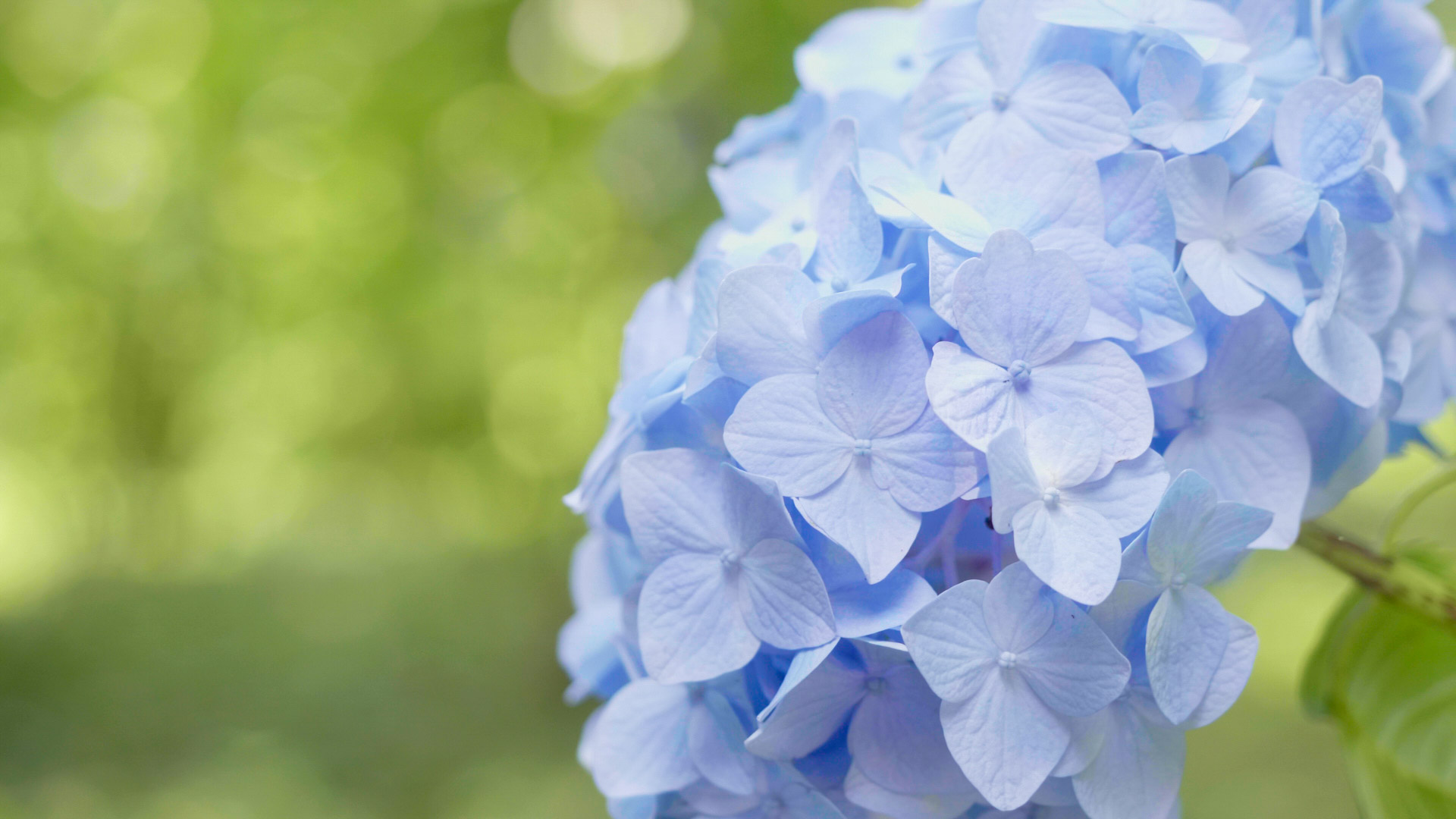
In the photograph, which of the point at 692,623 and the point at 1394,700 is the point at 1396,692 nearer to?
the point at 1394,700

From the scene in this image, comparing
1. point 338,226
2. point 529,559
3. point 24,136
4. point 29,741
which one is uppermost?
point 24,136

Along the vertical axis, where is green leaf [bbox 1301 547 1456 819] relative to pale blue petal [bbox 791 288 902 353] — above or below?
below

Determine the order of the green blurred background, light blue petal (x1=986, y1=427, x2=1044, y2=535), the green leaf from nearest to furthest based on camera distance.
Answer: light blue petal (x1=986, y1=427, x2=1044, y2=535) → the green leaf → the green blurred background

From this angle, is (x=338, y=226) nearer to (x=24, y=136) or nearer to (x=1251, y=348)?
(x=24, y=136)

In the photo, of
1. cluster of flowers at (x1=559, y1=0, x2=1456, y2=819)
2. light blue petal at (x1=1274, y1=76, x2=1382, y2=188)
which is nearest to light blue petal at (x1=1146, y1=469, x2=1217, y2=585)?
cluster of flowers at (x1=559, y1=0, x2=1456, y2=819)

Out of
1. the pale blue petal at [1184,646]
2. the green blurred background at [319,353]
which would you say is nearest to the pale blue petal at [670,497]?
the pale blue petal at [1184,646]

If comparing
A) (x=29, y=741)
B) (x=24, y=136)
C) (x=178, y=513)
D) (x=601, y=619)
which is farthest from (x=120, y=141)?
(x=601, y=619)

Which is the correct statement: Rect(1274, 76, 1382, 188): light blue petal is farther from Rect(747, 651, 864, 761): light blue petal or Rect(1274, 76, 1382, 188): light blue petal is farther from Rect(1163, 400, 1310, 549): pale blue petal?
Rect(747, 651, 864, 761): light blue petal
